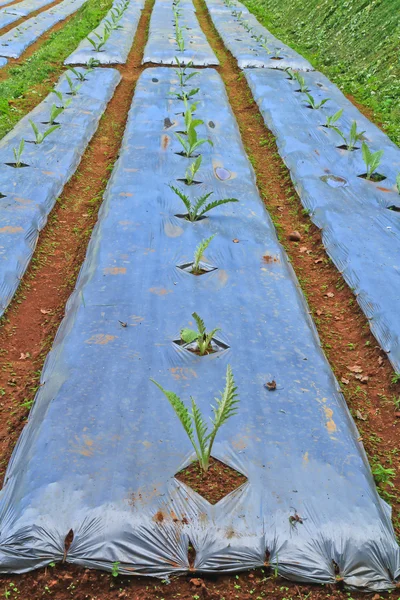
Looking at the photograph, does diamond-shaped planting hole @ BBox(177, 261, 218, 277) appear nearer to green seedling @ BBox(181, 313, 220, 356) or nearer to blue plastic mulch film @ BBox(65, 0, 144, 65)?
green seedling @ BBox(181, 313, 220, 356)

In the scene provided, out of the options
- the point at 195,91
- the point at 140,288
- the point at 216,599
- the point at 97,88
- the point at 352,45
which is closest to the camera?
the point at 216,599

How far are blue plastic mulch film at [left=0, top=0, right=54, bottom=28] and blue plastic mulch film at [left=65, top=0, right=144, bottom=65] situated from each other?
8.48ft

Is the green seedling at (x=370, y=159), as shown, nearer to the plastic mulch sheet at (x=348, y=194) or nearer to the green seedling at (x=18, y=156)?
the plastic mulch sheet at (x=348, y=194)

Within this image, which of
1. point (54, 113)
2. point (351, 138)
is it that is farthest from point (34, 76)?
point (351, 138)

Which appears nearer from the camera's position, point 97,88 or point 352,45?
point 97,88

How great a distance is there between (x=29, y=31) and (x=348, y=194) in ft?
34.6

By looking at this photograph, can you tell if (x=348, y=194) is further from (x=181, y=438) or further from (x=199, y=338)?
(x=181, y=438)

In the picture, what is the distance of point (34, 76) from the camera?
8109 mm

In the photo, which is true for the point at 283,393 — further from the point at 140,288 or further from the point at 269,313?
the point at 140,288

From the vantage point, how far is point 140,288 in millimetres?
3295

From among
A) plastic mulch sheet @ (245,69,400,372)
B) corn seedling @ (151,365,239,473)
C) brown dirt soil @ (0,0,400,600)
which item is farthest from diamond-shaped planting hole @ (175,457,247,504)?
plastic mulch sheet @ (245,69,400,372)

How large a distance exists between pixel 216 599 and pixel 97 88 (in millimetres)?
7278

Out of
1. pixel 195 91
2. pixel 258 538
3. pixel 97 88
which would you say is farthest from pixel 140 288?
pixel 97 88

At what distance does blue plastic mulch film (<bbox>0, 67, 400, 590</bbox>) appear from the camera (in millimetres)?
1901
